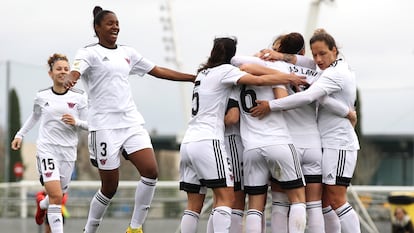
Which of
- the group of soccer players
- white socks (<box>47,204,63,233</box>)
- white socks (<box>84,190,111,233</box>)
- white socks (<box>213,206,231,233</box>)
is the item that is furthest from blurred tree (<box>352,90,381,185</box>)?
white socks (<box>213,206,231,233</box>)

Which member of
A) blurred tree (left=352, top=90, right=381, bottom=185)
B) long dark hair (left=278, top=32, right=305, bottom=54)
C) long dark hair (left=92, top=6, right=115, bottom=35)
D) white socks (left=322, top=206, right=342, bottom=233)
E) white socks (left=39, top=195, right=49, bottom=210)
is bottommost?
blurred tree (left=352, top=90, right=381, bottom=185)

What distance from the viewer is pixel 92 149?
360 inches

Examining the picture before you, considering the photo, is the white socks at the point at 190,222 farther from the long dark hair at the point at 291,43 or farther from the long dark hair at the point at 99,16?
the long dark hair at the point at 99,16

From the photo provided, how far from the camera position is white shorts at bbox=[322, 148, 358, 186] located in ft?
28.3

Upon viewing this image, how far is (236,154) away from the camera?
8812 mm

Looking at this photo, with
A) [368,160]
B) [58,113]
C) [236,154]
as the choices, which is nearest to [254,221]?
[236,154]

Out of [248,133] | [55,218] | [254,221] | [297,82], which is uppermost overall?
[297,82]

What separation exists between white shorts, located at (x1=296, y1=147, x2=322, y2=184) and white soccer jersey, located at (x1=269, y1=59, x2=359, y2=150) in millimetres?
125

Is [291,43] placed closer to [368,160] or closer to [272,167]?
[272,167]

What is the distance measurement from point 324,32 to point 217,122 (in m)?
1.28

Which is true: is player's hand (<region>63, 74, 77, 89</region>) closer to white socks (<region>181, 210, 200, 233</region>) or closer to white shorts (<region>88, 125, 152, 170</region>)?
white shorts (<region>88, 125, 152, 170</region>)

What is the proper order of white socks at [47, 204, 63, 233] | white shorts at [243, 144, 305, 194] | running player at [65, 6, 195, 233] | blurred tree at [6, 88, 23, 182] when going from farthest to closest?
blurred tree at [6, 88, 23, 182] < white socks at [47, 204, 63, 233] < running player at [65, 6, 195, 233] < white shorts at [243, 144, 305, 194]

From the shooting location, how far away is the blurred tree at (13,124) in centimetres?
2323

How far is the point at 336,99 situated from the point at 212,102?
1127 millimetres
